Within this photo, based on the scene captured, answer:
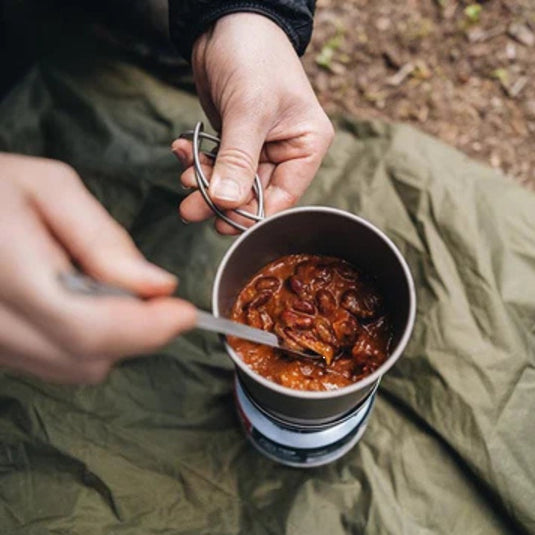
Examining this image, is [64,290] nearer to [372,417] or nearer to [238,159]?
[238,159]

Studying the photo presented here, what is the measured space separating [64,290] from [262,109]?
1.94 ft

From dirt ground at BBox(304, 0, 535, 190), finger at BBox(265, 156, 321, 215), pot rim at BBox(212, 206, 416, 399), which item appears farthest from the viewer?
dirt ground at BBox(304, 0, 535, 190)

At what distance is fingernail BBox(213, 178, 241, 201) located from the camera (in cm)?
102

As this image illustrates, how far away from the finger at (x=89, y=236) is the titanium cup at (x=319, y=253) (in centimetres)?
17

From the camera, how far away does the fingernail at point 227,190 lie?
1.02 metres

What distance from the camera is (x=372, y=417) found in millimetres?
1286

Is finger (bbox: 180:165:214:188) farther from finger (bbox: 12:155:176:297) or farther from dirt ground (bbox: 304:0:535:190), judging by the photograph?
dirt ground (bbox: 304:0:535:190)

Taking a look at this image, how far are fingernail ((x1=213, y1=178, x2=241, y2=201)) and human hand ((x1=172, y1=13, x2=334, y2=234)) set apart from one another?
58 millimetres

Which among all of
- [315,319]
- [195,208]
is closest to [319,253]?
[315,319]

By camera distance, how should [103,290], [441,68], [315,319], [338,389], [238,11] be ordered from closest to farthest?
1. [103,290]
2. [338,389]
3. [315,319]
4. [238,11]
5. [441,68]

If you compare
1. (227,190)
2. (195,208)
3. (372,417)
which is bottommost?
(372,417)

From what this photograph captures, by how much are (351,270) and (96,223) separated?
0.46 metres

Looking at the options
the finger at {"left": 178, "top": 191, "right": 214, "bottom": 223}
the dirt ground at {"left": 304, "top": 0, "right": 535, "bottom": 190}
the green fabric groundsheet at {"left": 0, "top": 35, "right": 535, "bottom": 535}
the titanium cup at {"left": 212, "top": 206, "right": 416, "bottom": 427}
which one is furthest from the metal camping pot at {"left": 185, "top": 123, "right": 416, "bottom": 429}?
the dirt ground at {"left": 304, "top": 0, "right": 535, "bottom": 190}

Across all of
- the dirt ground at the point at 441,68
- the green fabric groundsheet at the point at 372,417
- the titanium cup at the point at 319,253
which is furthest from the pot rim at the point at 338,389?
the dirt ground at the point at 441,68
